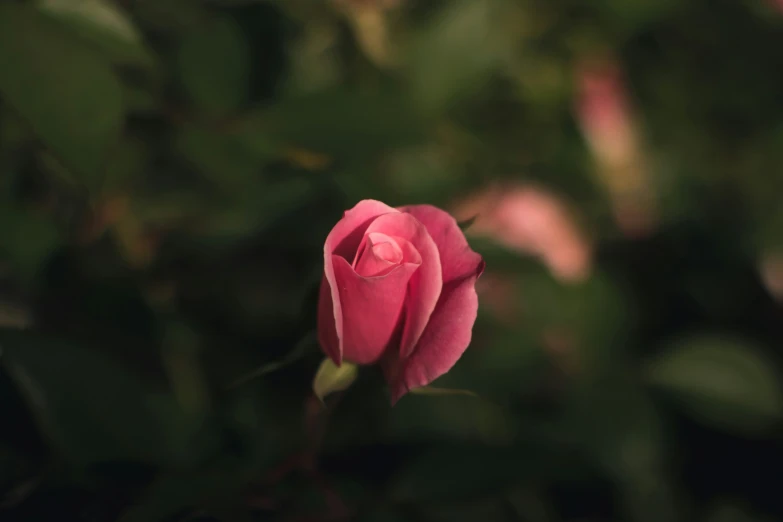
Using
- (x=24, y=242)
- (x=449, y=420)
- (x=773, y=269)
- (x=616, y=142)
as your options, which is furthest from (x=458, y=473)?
(x=616, y=142)

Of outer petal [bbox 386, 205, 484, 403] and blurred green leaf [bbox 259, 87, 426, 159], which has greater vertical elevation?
blurred green leaf [bbox 259, 87, 426, 159]

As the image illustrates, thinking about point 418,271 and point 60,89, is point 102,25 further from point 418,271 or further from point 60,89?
point 418,271

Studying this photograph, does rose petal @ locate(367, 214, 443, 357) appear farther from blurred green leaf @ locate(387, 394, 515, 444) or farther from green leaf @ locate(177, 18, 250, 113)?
green leaf @ locate(177, 18, 250, 113)

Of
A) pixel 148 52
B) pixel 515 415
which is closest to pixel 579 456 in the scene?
pixel 515 415

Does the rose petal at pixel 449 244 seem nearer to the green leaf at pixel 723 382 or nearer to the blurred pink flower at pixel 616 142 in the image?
the green leaf at pixel 723 382

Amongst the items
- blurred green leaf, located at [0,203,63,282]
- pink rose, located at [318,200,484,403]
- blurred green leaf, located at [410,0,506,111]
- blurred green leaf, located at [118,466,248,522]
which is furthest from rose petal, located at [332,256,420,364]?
blurred green leaf, located at [410,0,506,111]
